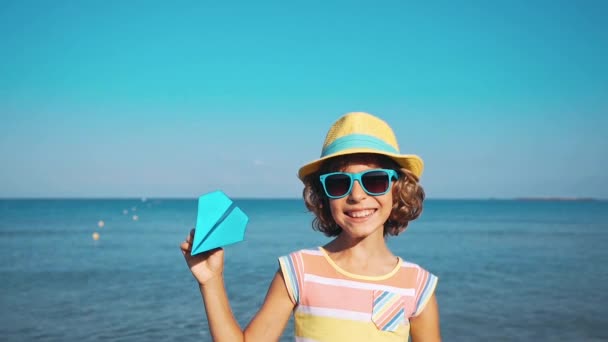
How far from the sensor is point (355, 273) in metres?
2.33

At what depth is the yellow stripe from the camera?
2205 millimetres

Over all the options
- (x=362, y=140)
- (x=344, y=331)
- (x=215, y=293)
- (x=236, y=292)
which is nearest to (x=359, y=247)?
(x=344, y=331)

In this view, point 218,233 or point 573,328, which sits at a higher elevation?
point 218,233

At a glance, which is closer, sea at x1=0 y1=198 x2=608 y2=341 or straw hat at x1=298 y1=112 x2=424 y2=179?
straw hat at x1=298 y1=112 x2=424 y2=179

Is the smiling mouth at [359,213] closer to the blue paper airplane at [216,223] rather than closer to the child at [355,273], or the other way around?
the child at [355,273]

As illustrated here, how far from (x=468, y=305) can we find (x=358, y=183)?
37.3ft

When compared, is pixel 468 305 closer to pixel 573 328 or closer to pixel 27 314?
pixel 573 328

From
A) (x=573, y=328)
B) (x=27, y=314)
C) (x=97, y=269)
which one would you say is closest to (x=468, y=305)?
(x=573, y=328)

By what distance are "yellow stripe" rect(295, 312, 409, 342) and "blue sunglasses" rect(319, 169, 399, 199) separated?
0.57 metres

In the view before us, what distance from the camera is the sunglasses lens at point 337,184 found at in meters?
2.31

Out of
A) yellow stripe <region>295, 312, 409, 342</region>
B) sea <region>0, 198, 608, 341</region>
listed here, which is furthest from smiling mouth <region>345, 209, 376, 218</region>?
sea <region>0, 198, 608, 341</region>

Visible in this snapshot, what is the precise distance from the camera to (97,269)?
758 inches

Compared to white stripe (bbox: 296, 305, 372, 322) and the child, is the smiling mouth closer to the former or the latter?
the child

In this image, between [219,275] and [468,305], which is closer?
[219,275]
